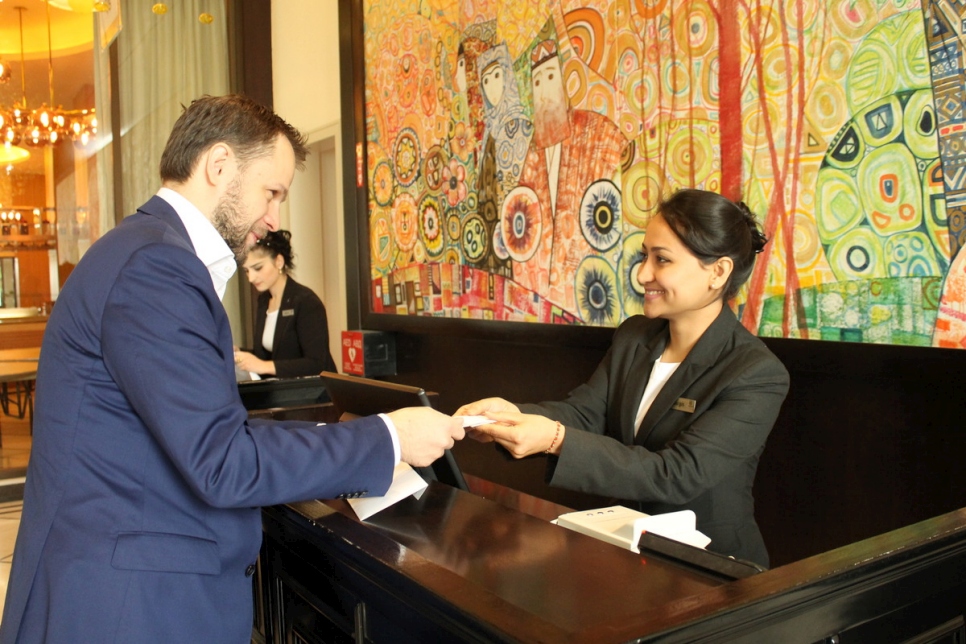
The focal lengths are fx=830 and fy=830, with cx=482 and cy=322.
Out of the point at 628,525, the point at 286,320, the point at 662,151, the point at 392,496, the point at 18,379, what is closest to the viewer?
the point at 628,525

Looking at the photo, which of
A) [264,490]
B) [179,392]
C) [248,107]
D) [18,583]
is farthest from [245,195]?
[18,583]

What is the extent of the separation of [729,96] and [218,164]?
199 cm

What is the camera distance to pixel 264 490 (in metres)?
1.50

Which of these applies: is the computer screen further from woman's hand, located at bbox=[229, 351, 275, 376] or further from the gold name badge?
woman's hand, located at bbox=[229, 351, 275, 376]

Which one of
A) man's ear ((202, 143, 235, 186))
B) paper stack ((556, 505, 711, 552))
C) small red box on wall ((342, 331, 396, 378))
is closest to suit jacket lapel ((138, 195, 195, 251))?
man's ear ((202, 143, 235, 186))

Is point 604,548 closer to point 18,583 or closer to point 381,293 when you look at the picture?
point 18,583

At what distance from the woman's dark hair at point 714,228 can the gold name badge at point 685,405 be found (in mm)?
346

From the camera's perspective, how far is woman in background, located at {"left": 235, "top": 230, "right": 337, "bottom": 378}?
14.4 feet

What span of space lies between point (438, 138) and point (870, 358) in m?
2.88

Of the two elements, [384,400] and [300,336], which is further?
[300,336]

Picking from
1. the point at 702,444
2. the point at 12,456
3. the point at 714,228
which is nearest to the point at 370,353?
the point at 12,456

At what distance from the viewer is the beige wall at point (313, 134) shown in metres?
6.31

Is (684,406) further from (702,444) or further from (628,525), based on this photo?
(628,525)

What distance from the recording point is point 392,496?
6.15 ft
